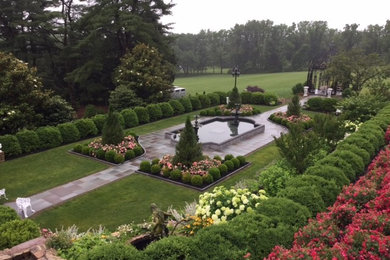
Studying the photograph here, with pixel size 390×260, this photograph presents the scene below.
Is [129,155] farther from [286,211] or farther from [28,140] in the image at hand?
[286,211]

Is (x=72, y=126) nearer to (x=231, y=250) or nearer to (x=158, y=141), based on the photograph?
(x=158, y=141)

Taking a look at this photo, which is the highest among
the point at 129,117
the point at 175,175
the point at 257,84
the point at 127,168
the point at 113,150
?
the point at 257,84

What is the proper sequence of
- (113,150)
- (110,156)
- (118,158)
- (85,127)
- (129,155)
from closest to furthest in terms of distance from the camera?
(118,158), (110,156), (113,150), (129,155), (85,127)

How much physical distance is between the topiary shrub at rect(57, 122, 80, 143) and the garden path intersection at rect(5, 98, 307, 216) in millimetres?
3824

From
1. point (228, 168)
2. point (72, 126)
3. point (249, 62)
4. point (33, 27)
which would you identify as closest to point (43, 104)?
point (72, 126)

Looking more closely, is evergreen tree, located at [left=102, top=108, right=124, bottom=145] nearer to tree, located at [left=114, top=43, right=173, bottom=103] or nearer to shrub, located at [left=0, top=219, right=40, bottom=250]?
shrub, located at [left=0, top=219, right=40, bottom=250]

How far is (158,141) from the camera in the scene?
18203 mm

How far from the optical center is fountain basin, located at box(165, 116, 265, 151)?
17.0 m

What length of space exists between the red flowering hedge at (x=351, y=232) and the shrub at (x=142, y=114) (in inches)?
669

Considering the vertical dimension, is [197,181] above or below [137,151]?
below

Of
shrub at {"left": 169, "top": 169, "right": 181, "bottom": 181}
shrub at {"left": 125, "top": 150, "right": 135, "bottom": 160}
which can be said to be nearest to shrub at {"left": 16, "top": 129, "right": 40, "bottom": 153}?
shrub at {"left": 125, "top": 150, "right": 135, "bottom": 160}

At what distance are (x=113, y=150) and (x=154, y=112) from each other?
357 inches

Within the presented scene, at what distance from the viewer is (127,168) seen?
45.2 feet

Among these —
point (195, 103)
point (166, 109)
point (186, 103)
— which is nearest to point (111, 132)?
point (166, 109)
